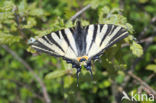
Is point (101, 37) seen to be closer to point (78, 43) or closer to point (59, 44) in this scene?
point (78, 43)

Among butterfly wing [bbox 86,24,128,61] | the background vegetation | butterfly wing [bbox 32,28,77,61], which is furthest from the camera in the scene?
the background vegetation

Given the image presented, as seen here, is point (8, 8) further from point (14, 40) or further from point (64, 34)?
point (64, 34)

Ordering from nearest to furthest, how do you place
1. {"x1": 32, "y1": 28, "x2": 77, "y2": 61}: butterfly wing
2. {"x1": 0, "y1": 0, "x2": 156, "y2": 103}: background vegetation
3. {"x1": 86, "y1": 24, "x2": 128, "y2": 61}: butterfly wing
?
{"x1": 86, "y1": 24, "x2": 128, "y2": 61}: butterfly wing < {"x1": 32, "y1": 28, "x2": 77, "y2": 61}: butterfly wing < {"x1": 0, "y1": 0, "x2": 156, "y2": 103}: background vegetation

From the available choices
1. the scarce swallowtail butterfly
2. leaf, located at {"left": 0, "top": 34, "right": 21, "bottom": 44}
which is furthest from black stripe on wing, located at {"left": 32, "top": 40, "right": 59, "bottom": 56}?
leaf, located at {"left": 0, "top": 34, "right": 21, "bottom": 44}

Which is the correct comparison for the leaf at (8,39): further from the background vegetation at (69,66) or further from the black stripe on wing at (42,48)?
the black stripe on wing at (42,48)

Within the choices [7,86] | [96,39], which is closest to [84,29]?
[96,39]

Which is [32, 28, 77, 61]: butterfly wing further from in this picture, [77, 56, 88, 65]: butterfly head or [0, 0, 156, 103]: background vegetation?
[0, 0, 156, 103]: background vegetation
